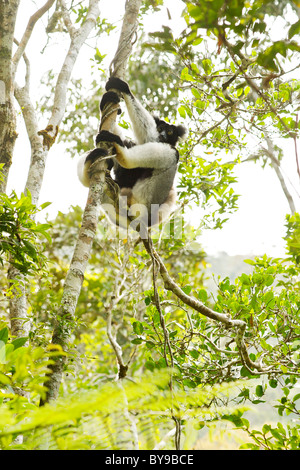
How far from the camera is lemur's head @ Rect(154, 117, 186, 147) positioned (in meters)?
4.57

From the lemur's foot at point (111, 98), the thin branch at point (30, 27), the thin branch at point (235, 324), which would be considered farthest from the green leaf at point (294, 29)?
the thin branch at point (30, 27)

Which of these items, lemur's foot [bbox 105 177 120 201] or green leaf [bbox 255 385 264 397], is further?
lemur's foot [bbox 105 177 120 201]

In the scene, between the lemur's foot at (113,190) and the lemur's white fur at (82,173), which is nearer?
the lemur's foot at (113,190)

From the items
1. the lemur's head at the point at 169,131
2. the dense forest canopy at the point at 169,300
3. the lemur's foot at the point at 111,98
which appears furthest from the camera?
the lemur's head at the point at 169,131

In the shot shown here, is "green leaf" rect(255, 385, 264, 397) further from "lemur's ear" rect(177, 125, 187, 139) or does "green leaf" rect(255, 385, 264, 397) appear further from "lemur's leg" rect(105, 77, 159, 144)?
"lemur's ear" rect(177, 125, 187, 139)

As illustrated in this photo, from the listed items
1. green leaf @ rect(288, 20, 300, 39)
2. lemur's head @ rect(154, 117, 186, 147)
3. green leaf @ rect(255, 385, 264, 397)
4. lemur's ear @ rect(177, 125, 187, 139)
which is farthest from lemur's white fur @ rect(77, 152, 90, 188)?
green leaf @ rect(288, 20, 300, 39)

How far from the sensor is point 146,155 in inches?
153

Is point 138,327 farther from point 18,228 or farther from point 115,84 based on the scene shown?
point 115,84

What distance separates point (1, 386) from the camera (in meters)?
1.28

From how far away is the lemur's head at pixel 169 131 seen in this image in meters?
4.57

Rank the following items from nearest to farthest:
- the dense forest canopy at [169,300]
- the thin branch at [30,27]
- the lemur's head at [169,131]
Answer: the dense forest canopy at [169,300] → the lemur's head at [169,131] → the thin branch at [30,27]

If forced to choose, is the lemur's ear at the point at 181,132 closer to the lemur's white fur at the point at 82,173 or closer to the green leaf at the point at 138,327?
the lemur's white fur at the point at 82,173

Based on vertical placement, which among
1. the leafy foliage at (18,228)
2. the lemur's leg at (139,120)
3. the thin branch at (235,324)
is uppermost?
the lemur's leg at (139,120)

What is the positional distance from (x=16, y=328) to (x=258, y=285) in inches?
92.7
